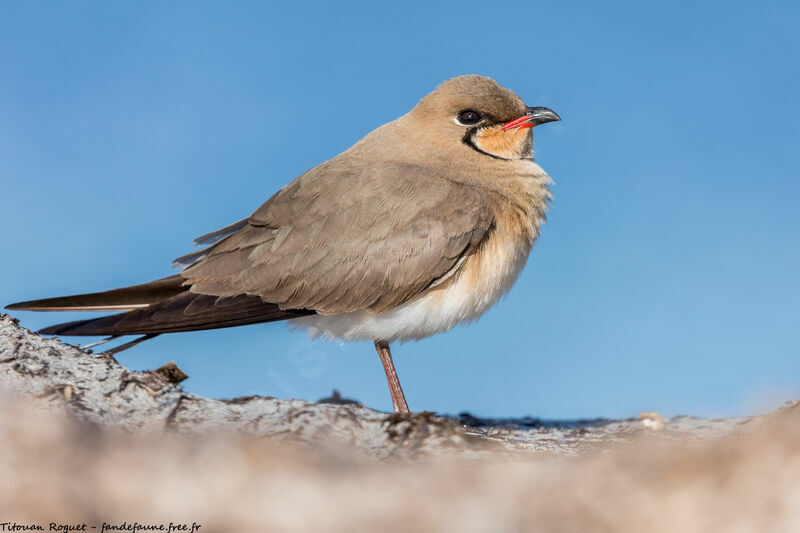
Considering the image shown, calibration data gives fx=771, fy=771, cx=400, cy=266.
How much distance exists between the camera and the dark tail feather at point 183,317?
4.71 meters

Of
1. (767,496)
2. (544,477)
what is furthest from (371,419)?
(767,496)

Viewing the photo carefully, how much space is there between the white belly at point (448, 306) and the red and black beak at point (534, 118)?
974 mm

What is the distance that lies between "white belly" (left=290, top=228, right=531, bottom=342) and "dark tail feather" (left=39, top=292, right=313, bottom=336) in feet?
1.31

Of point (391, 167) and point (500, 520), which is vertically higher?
point (391, 167)

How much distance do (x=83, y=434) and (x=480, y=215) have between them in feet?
9.09

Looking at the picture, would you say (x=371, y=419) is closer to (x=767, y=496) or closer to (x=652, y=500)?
(x=652, y=500)

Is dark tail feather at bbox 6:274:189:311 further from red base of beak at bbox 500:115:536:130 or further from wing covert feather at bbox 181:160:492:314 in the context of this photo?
red base of beak at bbox 500:115:536:130

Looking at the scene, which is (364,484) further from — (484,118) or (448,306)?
(484,118)

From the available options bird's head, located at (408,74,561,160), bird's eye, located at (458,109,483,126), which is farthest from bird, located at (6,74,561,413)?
bird's eye, located at (458,109,483,126)

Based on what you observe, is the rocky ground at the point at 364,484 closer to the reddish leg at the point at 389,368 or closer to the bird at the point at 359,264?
the bird at the point at 359,264

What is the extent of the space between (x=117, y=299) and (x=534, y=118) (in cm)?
314

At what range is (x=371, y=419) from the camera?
4.09 meters

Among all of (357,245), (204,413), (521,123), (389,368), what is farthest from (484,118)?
(204,413)

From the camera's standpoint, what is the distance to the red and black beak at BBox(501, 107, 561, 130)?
5578mm
